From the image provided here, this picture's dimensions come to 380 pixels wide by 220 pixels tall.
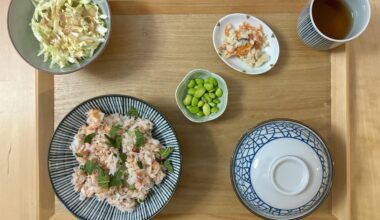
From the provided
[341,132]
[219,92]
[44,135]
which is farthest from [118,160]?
[341,132]

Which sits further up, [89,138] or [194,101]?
[194,101]

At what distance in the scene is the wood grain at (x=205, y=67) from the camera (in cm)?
111

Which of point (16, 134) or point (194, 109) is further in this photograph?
point (16, 134)

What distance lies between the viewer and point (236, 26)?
1.14 m

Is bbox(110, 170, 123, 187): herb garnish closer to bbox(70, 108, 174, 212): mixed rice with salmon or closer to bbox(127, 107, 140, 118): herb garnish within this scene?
bbox(70, 108, 174, 212): mixed rice with salmon

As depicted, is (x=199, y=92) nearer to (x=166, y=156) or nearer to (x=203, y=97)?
(x=203, y=97)

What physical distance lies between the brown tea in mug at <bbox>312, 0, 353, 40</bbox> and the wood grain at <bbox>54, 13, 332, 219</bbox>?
0.10 m

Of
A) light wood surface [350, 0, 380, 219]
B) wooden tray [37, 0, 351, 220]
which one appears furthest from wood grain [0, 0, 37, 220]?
light wood surface [350, 0, 380, 219]

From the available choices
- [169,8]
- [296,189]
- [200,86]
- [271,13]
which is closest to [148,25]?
[169,8]

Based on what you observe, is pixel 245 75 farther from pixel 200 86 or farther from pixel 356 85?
pixel 356 85

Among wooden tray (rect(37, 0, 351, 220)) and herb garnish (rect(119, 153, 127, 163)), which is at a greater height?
wooden tray (rect(37, 0, 351, 220))

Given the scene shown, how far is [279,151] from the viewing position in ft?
2.99

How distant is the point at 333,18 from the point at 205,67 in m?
0.42

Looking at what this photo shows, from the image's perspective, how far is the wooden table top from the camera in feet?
3.76
